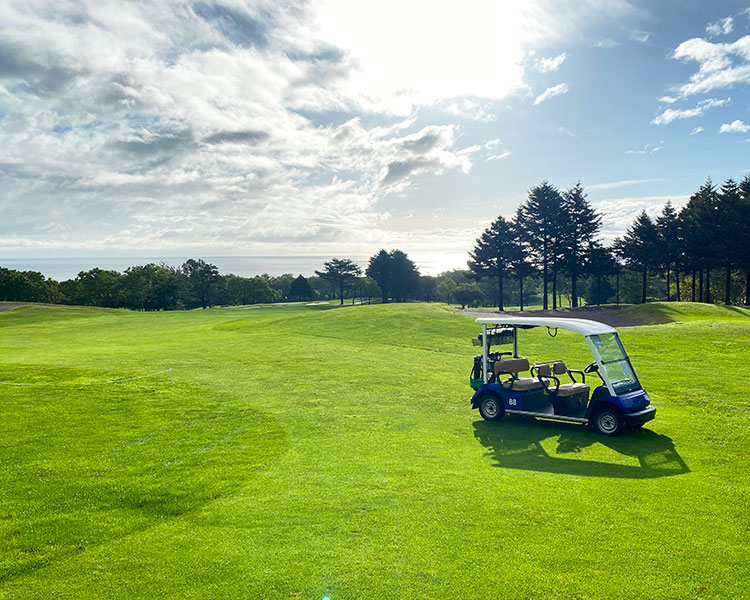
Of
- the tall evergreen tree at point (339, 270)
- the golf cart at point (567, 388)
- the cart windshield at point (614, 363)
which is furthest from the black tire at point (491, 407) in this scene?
the tall evergreen tree at point (339, 270)

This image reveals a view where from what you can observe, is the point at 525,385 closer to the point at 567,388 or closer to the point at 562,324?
the point at 567,388

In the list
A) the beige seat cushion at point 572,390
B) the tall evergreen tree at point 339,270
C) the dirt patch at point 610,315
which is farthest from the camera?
the tall evergreen tree at point 339,270

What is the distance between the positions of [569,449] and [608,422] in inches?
59.2

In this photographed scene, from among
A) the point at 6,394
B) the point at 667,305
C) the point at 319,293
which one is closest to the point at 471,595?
the point at 6,394

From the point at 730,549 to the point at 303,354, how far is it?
818 inches

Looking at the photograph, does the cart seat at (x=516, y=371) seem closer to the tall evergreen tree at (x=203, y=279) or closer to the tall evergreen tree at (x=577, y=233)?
the tall evergreen tree at (x=577, y=233)

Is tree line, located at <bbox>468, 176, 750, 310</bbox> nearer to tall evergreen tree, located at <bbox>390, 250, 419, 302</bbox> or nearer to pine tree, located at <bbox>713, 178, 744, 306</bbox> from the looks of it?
pine tree, located at <bbox>713, 178, 744, 306</bbox>

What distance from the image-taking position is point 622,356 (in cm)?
1170

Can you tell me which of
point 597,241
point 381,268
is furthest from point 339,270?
point 597,241

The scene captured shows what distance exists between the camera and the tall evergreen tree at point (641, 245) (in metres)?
64.4

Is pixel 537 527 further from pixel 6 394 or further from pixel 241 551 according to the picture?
pixel 6 394

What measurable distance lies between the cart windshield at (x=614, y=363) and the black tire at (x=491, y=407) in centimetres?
281

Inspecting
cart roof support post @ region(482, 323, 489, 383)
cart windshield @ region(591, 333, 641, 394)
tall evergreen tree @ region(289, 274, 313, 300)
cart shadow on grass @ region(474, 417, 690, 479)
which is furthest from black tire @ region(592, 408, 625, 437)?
tall evergreen tree @ region(289, 274, 313, 300)

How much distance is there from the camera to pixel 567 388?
38.9 feet
